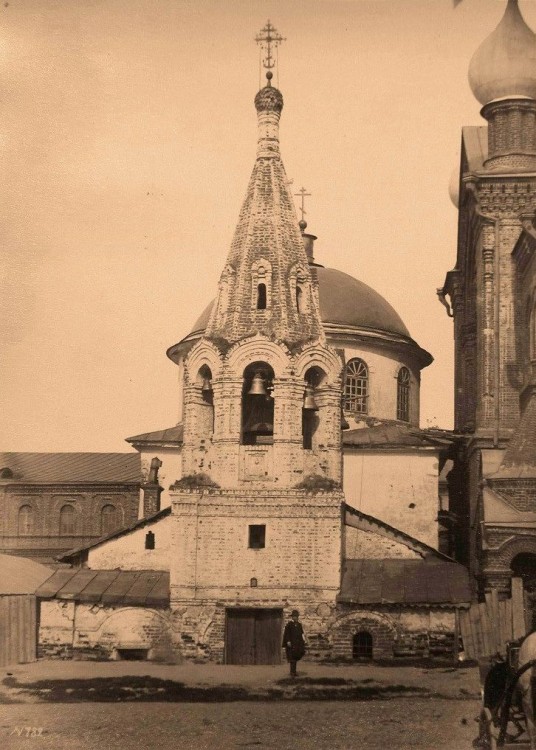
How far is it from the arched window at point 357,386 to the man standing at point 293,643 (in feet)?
45.3

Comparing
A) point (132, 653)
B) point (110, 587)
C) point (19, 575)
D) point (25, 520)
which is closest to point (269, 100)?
point (110, 587)

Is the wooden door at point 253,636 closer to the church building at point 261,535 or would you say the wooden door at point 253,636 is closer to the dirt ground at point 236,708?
the church building at point 261,535

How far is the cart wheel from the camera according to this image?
14.0 metres

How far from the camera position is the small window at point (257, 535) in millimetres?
23219

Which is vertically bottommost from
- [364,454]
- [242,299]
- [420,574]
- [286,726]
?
[286,726]

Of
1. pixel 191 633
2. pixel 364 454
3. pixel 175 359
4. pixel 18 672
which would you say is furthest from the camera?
pixel 175 359

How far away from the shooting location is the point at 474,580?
89.0ft

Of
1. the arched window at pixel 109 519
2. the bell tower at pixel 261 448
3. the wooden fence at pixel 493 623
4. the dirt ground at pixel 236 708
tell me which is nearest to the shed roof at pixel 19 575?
the bell tower at pixel 261 448

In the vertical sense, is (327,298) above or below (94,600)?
above

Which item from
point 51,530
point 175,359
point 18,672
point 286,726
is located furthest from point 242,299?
point 51,530

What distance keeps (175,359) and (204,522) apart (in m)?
14.5

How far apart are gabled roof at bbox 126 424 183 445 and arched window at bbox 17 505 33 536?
50.8 feet

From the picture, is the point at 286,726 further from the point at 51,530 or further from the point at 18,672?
the point at 51,530

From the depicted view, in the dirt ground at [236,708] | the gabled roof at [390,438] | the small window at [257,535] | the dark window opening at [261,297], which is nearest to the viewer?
the dirt ground at [236,708]
